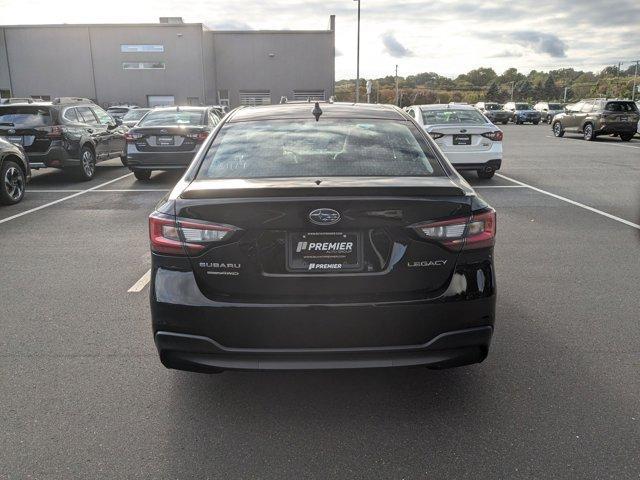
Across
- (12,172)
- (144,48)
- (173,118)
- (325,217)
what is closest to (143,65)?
(144,48)

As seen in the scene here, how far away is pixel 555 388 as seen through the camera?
134 inches

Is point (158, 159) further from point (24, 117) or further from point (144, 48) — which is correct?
point (144, 48)

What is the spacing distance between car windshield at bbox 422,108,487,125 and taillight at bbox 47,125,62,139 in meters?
7.63

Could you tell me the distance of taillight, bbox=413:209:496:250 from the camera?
2824 mm

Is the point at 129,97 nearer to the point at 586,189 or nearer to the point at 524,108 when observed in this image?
the point at 524,108

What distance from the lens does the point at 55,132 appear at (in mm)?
11719

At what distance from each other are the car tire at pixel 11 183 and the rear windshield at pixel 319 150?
23.9 feet

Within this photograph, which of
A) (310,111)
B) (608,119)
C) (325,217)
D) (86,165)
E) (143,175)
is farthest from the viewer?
(608,119)

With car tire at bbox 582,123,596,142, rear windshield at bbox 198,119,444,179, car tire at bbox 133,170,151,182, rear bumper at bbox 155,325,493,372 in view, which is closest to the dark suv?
car tire at bbox 133,170,151,182

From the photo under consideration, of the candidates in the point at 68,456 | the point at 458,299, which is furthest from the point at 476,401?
the point at 68,456

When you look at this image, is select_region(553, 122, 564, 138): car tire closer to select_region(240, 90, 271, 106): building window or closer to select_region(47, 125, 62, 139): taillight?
select_region(47, 125, 62, 139): taillight

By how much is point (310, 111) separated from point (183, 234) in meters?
1.67

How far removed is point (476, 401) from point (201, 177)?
202cm

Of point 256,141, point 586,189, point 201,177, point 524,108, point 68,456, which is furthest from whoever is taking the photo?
point 524,108
